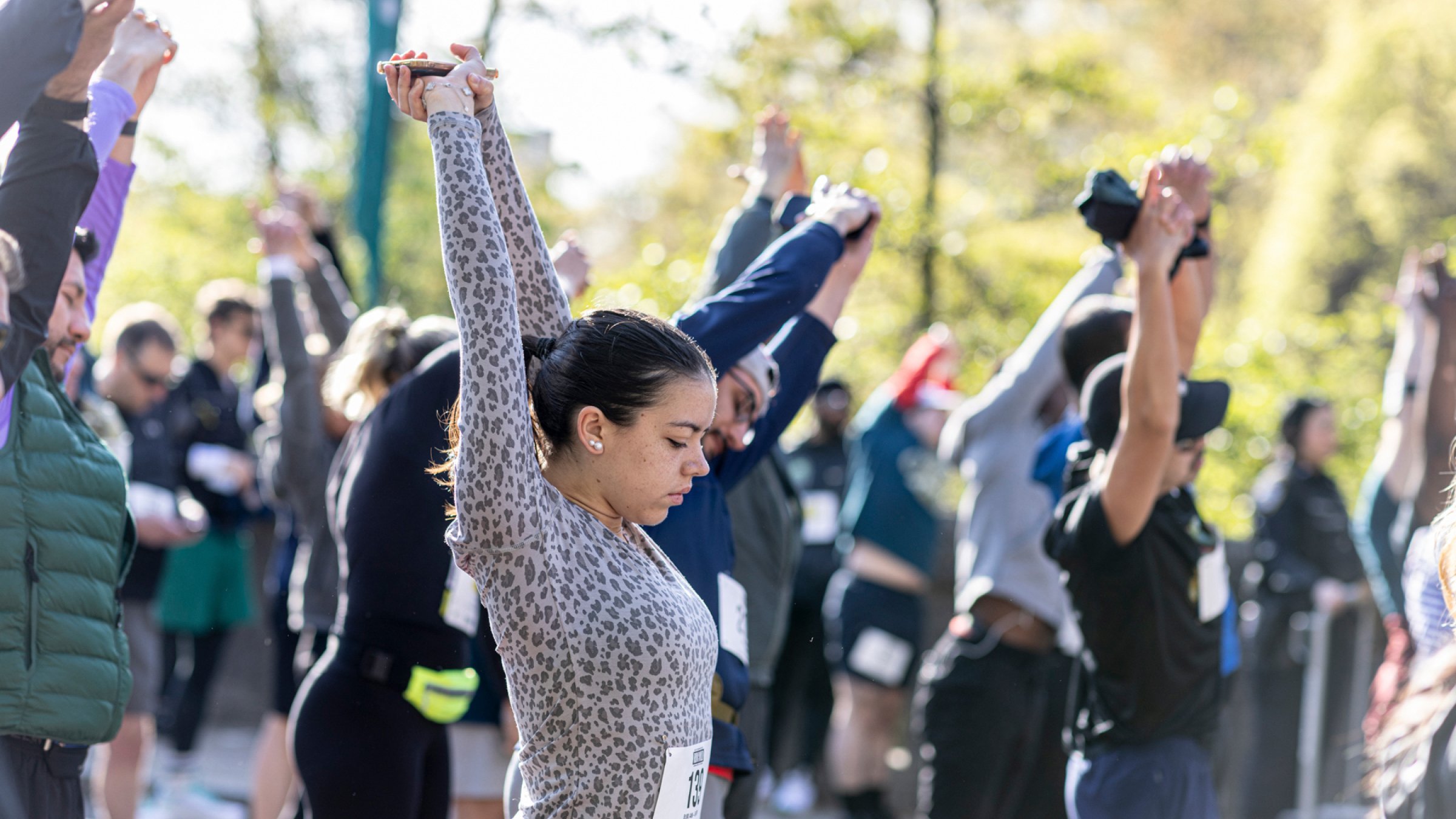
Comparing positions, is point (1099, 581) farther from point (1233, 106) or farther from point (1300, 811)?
point (1233, 106)

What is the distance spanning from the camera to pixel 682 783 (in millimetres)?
2025

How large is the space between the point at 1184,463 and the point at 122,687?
7.42 ft

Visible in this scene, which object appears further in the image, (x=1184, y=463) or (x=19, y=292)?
(x=1184, y=463)

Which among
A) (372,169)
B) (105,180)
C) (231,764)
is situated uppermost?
(372,169)

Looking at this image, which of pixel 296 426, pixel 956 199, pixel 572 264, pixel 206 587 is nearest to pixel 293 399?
pixel 296 426

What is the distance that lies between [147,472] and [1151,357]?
4161 millimetres

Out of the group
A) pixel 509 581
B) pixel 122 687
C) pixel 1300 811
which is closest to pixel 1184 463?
pixel 509 581

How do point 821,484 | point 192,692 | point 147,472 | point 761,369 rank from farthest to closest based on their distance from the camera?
point 821,484
point 192,692
point 147,472
point 761,369

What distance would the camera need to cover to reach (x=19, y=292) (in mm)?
2201

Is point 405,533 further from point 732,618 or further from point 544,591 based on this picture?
point 544,591

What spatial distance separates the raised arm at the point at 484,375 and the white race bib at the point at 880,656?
4.53 m

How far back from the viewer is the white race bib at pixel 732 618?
8.73 feet

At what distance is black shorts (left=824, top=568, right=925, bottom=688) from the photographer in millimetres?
6227

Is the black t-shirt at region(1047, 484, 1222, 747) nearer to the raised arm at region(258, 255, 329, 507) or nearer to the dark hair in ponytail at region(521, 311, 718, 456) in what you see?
the dark hair in ponytail at region(521, 311, 718, 456)
